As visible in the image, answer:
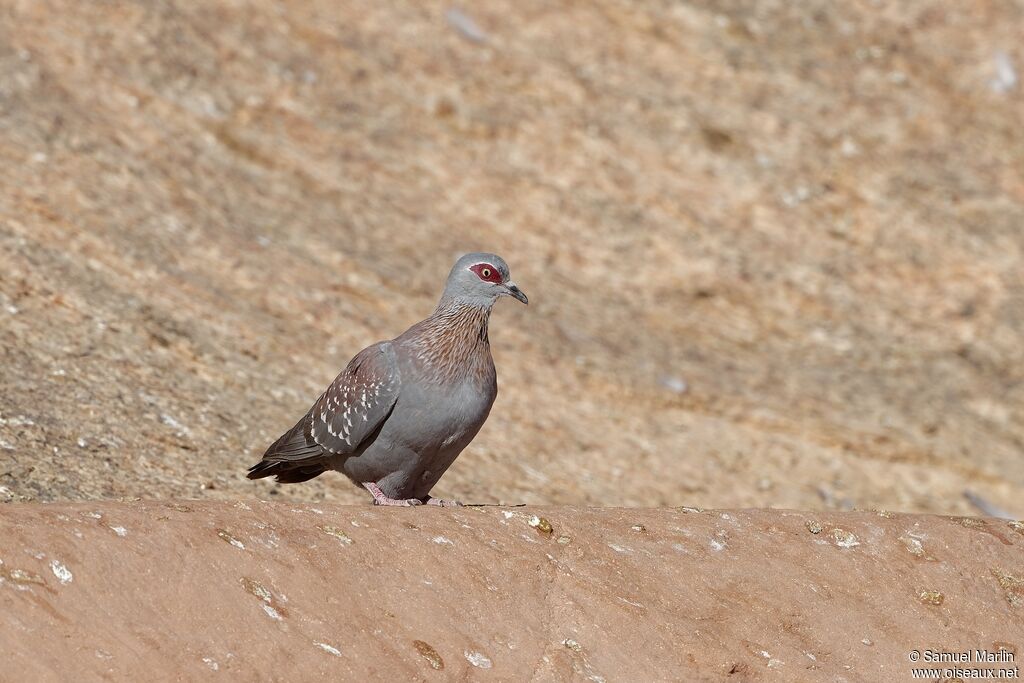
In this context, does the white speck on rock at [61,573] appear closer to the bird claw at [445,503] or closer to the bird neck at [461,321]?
the bird claw at [445,503]

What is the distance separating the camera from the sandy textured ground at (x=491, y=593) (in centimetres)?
450

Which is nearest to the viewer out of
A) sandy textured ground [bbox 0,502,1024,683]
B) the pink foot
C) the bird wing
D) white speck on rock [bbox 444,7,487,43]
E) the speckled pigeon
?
sandy textured ground [bbox 0,502,1024,683]

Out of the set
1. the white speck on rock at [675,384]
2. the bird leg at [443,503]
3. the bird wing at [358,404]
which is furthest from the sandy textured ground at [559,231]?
the bird leg at [443,503]

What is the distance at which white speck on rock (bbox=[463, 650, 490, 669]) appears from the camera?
191 inches

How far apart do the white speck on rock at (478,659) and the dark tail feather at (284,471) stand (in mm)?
2651

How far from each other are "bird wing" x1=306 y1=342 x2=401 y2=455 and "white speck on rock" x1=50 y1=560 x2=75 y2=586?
7.69 ft

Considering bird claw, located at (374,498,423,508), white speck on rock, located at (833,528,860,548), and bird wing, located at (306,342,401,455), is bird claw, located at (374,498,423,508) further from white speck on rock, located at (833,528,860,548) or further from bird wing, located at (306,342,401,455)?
white speck on rock, located at (833,528,860,548)

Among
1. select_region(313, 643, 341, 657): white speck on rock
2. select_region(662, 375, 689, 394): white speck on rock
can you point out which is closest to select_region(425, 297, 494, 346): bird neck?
select_region(313, 643, 341, 657): white speck on rock

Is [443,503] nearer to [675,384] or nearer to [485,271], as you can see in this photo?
Answer: [485,271]

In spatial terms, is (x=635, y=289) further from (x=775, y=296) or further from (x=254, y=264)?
(x=254, y=264)

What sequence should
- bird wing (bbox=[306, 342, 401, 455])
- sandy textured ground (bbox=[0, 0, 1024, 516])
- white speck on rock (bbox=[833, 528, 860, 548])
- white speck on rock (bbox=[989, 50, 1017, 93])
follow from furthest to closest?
white speck on rock (bbox=[989, 50, 1017, 93]), sandy textured ground (bbox=[0, 0, 1024, 516]), bird wing (bbox=[306, 342, 401, 455]), white speck on rock (bbox=[833, 528, 860, 548])

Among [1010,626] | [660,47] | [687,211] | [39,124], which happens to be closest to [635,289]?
[687,211]

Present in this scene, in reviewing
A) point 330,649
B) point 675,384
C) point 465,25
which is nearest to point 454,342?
point 330,649

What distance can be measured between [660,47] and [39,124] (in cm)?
767
